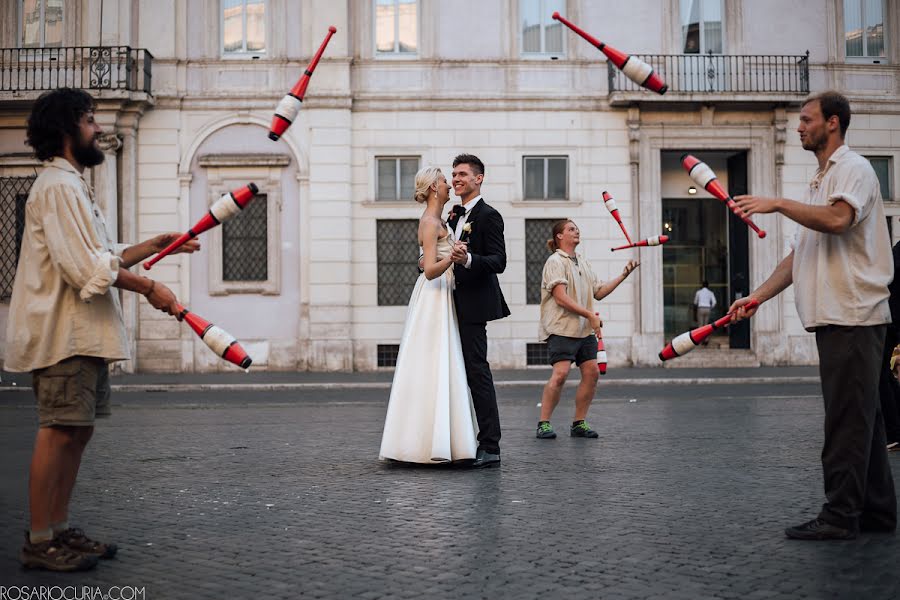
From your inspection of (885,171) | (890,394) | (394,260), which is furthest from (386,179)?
(890,394)

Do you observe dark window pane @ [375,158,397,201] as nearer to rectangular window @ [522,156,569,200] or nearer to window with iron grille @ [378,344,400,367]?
rectangular window @ [522,156,569,200]

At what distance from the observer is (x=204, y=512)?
642 cm

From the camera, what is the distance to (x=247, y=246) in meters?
24.2

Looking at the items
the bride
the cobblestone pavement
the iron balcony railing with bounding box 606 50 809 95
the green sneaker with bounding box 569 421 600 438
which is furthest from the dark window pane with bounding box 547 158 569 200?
the bride

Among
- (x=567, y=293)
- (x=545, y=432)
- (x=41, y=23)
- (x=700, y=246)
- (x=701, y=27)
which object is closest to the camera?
(x=545, y=432)

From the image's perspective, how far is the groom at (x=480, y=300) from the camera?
8.35 metres

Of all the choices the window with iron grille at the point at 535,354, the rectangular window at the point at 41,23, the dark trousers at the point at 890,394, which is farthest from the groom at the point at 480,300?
the rectangular window at the point at 41,23

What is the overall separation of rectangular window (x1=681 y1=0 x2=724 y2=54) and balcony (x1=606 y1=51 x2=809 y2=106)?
1.37ft

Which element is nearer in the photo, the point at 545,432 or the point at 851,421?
the point at 851,421

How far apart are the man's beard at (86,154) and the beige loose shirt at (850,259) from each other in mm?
3622

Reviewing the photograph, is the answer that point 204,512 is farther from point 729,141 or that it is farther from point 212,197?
point 729,141

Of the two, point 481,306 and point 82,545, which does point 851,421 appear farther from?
point 82,545

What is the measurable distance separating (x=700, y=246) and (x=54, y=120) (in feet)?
75.1

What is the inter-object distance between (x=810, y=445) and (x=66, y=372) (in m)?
6.79
